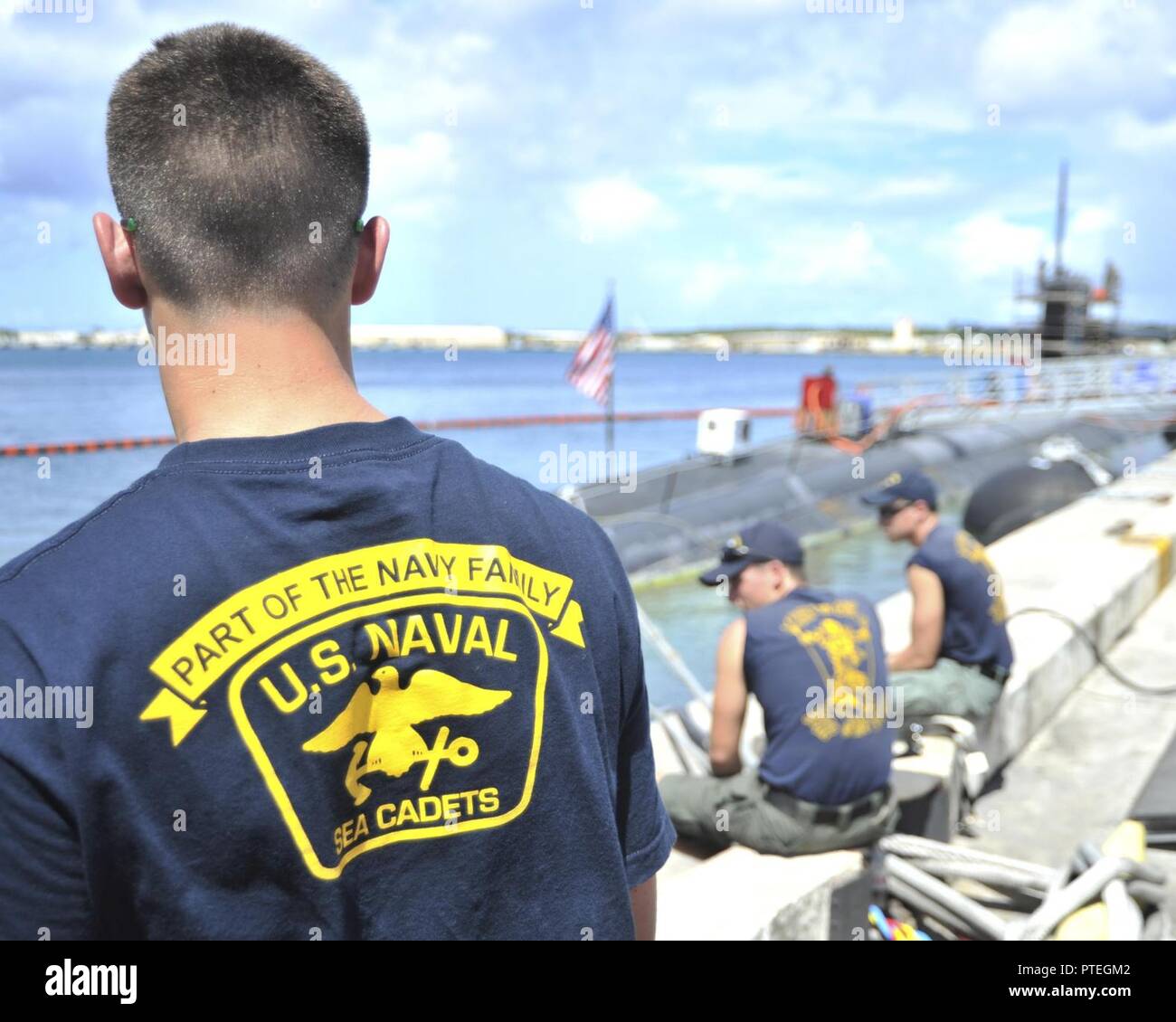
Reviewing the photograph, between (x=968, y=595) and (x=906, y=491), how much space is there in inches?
30.9

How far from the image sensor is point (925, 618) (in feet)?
22.9

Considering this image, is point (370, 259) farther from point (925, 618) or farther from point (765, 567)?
point (925, 618)

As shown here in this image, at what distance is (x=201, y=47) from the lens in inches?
62.7

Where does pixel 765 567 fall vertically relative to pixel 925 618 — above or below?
above

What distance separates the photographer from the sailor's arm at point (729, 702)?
5148 mm

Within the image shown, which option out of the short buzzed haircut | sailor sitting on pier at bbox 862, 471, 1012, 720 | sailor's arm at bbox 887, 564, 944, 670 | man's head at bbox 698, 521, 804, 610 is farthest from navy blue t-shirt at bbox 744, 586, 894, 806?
the short buzzed haircut

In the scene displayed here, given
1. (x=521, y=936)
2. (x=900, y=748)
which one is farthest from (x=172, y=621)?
(x=900, y=748)

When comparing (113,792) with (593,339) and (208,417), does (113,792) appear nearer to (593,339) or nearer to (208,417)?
(208,417)

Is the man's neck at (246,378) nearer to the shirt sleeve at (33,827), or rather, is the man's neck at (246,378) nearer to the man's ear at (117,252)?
the man's ear at (117,252)

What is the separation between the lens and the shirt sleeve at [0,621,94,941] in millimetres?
1285

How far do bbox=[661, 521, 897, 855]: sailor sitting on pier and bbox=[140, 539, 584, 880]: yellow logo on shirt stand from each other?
3.50 metres

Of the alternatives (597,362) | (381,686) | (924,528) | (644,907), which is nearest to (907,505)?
(924,528)

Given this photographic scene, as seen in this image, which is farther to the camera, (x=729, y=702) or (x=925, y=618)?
(x=925, y=618)
